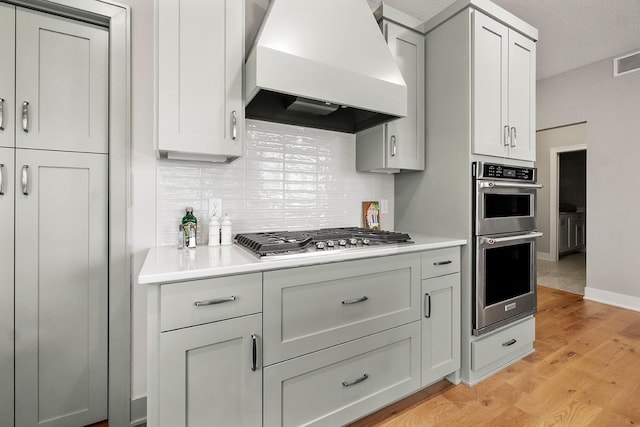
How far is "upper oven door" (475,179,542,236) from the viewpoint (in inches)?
78.7

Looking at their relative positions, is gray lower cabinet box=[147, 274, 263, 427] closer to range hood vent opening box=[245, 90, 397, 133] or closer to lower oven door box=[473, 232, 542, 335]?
range hood vent opening box=[245, 90, 397, 133]

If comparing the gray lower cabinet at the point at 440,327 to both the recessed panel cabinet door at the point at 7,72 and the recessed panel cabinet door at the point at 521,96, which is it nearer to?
the recessed panel cabinet door at the point at 521,96

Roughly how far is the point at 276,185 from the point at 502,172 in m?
1.57

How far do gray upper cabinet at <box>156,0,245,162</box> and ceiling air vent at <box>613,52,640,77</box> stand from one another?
4.15 m

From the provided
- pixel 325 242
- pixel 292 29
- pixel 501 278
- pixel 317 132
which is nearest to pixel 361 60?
pixel 292 29

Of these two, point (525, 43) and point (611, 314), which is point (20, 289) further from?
point (611, 314)

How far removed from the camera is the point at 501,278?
215 cm

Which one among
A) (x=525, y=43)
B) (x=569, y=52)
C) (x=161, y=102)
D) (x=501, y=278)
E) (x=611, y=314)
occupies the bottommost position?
(x=611, y=314)

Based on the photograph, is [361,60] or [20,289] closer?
[20,289]

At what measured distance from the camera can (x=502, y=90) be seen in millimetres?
2180

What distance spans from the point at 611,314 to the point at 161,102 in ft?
14.8

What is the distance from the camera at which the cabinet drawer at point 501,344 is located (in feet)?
6.58

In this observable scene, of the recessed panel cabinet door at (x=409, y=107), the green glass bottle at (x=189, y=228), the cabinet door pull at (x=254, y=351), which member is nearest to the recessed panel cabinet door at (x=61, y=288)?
the green glass bottle at (x=189, y=228)

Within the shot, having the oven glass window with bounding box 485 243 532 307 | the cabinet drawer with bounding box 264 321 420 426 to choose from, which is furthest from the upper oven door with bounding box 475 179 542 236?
the cabinet drawer with bounding box 264 321 420 426
